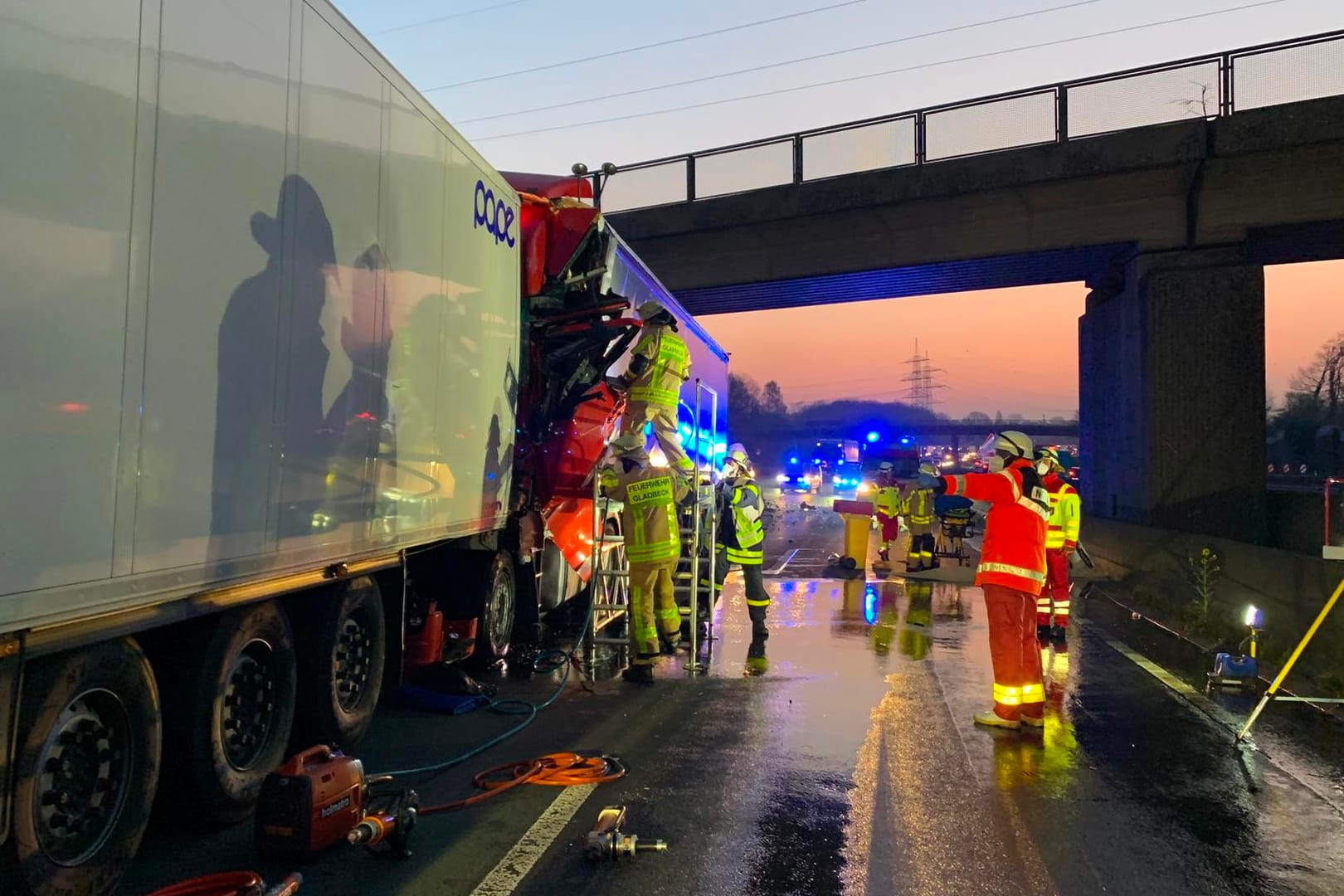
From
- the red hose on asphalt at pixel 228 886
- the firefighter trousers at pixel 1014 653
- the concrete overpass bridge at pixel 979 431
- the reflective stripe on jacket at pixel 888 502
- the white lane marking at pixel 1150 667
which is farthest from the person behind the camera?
the concrete overpass bridge at pixel 979 431

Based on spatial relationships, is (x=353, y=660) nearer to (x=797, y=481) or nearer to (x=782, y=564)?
(x=782, y=564)

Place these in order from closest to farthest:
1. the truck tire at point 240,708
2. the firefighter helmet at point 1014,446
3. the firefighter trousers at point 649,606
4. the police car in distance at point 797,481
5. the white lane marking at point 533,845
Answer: the white lane marking at point 533,845 → the truck tire at point 240,708 → the firefighter helmet at point 1014,446 → the firefighter trousers at point 649,606 → the police car in distance at point 797,481

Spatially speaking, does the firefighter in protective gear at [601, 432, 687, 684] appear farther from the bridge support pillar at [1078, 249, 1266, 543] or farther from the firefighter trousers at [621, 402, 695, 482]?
the bridge support pillar at [1078, 249, 1266, 543]

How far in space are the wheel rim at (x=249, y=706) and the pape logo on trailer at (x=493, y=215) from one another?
10.1ft

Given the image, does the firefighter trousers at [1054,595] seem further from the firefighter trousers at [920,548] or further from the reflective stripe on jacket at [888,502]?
the reflective stripe on jacket at [888,502]

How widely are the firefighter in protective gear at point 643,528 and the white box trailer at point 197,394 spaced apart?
1883mm

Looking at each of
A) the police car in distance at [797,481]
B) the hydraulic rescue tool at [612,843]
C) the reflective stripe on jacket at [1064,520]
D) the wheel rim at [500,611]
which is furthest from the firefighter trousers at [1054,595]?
the police car in distance at [797,481]

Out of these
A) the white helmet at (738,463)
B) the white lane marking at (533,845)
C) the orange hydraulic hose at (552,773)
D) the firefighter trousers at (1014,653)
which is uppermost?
the white helmet at (738,463)

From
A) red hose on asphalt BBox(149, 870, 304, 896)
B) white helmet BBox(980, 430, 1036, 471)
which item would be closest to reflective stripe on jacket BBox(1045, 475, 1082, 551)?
white helmet BBox(980, 430, 1036, 471)

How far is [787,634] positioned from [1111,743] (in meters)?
4.02

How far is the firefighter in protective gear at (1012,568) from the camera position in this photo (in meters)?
5.96

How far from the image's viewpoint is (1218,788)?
490 centimetres

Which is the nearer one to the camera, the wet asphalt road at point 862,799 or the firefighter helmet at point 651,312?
the wet asphalt road at point 862,799

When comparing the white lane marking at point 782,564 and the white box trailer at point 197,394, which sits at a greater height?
the white box trailer at point 197,394
